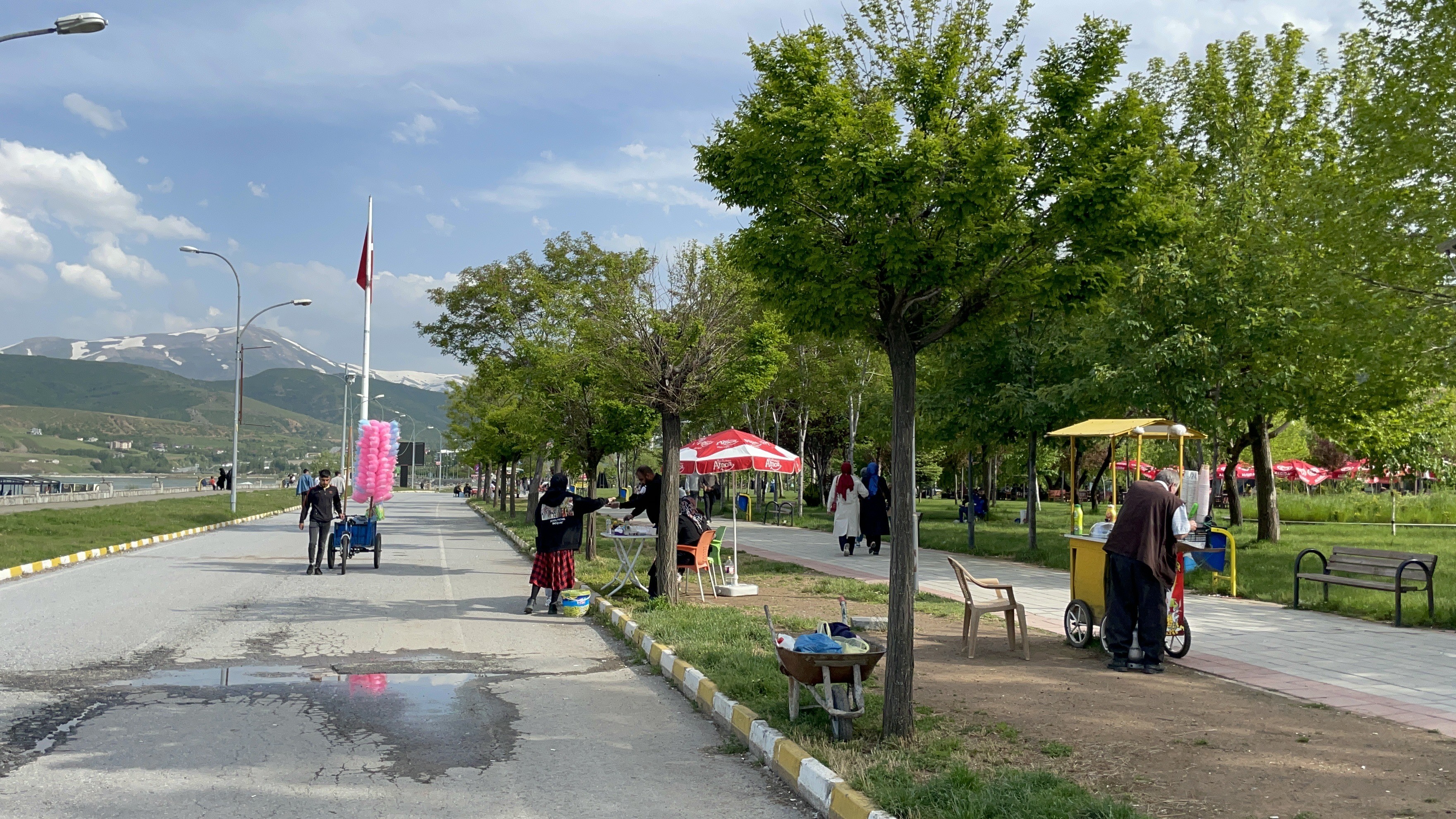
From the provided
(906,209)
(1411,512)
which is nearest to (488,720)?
(906,209)

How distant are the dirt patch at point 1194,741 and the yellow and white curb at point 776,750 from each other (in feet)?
3.68

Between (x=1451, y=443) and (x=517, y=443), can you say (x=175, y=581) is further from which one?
(x=1451, y=443)

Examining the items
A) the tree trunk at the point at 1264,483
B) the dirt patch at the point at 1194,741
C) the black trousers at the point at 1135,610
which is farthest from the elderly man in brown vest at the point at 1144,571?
the tree trunk at the point at 1264,483

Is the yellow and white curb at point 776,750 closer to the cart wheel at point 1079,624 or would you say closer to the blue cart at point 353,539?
the cart wheel at point 1079,624

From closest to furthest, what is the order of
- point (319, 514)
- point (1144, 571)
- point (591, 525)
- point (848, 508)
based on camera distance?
point (1144, 571), point (319, 514), point (591, 525), point (848, 508)

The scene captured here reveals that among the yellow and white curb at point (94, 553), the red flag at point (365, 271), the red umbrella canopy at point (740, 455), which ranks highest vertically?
the red flag at point (365, 271)

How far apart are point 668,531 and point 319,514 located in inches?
285

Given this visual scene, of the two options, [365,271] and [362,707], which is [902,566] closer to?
[362,707]

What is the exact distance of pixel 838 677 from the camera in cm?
646

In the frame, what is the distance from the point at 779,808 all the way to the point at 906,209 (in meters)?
3.59

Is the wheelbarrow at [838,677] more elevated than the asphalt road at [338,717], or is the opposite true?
the wheelbarrow at [838,677]

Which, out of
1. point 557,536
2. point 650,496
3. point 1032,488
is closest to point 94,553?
point 557,536

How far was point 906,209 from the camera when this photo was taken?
6.55m

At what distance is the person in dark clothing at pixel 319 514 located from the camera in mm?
17406
